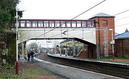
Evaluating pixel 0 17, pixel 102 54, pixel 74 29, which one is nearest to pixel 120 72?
pixel 0 17

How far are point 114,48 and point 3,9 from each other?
5382 cm

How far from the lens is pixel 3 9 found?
3069 centimetres

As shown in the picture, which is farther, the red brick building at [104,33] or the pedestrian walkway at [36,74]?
the red brick building at [104,33]

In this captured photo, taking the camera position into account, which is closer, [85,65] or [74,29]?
[85,65]

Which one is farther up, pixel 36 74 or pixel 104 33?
pixel 104 33

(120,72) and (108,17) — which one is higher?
(108,17)

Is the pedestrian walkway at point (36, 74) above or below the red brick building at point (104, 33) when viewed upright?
below

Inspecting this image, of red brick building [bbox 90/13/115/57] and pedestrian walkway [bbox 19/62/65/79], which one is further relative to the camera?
red brick building [bbox 90/13/115/57]

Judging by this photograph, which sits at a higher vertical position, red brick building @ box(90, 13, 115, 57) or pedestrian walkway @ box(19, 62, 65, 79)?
red brick building @ box(90, 13, 115, 57)

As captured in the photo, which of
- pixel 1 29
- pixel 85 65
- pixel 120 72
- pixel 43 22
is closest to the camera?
pixel 120 72

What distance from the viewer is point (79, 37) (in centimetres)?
8006

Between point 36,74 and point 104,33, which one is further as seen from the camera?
point 104,33

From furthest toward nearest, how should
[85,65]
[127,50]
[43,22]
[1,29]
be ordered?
[43,22], [127,50], [85,65], [1,29]

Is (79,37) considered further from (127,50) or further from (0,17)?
(0,17)
